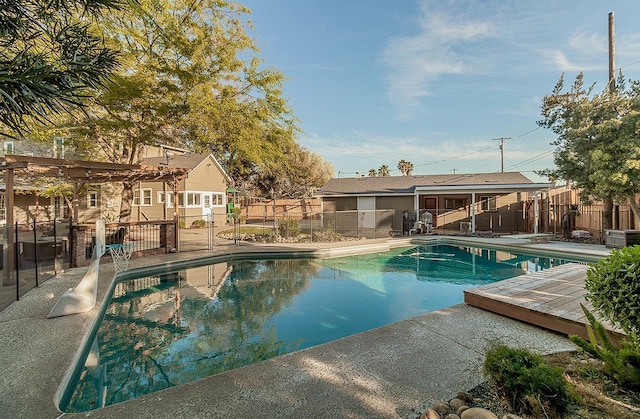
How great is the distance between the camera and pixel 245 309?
635 cm

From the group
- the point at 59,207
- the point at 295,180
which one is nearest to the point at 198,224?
the point at 59,207

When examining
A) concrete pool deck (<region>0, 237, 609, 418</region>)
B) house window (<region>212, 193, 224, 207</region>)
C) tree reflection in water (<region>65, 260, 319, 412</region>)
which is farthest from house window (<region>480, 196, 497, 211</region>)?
house window (<region>212, 193, 224, 207</region>)

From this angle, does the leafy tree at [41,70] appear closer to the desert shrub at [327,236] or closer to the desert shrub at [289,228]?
the desert shrub at [289,228]

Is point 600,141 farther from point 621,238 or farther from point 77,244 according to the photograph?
point 77,244

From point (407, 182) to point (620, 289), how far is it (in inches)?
707

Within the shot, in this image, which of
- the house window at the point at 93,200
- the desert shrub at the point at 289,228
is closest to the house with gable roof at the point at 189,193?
the house window at the point at 93,200

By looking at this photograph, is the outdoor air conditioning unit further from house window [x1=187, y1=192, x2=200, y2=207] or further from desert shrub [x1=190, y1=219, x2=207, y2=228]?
house window [x1=187, y1=192, x2=200, y2=207]

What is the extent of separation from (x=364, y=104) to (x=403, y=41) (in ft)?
22.5

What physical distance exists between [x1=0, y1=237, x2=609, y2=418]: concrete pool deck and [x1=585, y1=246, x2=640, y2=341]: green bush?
1.20 m

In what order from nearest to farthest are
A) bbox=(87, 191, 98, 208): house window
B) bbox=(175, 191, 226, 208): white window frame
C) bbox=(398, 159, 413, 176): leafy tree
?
bbox=(87, 191, 98, 208): house window
bbox=(175, 191, 226, 208): white window frame
bbox=(398, 159, 413, 176): leafy tree

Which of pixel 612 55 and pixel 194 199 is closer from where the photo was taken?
pixel 612 55

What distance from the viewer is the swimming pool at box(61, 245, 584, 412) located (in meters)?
3.98

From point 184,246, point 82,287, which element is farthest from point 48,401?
point 184,246

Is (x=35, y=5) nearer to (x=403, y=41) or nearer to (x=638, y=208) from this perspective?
(x=403, y=41)
